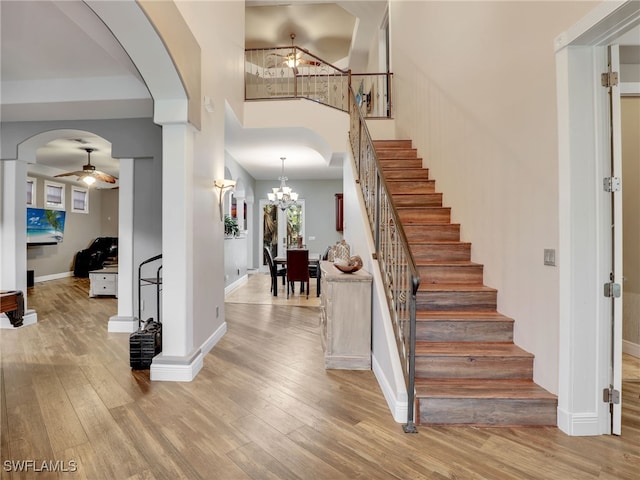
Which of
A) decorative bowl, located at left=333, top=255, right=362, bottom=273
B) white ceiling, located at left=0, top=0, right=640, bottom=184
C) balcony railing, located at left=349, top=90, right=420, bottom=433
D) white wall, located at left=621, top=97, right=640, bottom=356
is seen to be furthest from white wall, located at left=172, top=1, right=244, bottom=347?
white wall, located at left=621, top=97, right=640, bottom=356

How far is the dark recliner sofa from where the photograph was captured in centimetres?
987

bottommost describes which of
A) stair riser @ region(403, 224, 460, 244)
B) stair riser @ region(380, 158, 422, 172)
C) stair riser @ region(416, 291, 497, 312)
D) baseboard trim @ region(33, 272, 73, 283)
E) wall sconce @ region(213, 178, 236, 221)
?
baseboard trim @ region(33, 272, 73, 283)

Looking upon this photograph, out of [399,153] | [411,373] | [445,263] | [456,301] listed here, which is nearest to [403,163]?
[399,153]

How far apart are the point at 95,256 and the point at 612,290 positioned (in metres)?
11.7

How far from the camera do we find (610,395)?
211 centimetres

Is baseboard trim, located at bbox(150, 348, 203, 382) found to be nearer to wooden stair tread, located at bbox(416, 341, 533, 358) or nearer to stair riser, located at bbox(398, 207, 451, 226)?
wooden stair tread, located at bbox(416, 341, 533, 358)

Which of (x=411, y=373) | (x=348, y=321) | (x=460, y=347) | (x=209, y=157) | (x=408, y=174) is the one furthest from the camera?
(x=408, y=174)

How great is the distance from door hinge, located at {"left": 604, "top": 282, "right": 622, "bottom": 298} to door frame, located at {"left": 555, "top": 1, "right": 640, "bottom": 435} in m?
0.03

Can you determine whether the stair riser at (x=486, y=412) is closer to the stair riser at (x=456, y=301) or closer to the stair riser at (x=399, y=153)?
the stair riser at (x=456, y=301)

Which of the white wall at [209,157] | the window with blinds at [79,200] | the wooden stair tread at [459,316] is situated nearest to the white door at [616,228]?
the wooden stair tread at [459,316]

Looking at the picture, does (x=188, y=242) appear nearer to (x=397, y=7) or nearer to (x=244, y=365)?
(x=244, y=365)

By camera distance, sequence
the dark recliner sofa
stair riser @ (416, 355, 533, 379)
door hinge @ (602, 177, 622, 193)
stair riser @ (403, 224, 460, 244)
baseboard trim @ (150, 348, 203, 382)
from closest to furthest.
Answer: door hinge @ (602, 177, 622, 193), stair riser @ (416, 355, 533, 379), baseboard trim @ (150, 348, 203, 382), stair riser @ (403, 224, 460, 244), the dark recliner sofa

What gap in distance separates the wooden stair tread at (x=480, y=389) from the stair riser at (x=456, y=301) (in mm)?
648

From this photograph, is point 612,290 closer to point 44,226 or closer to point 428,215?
point 428,215
